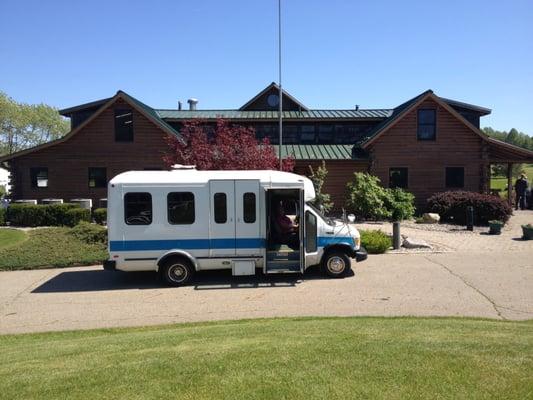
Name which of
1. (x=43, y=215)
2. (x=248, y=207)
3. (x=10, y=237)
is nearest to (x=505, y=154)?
(x=248, y=207)

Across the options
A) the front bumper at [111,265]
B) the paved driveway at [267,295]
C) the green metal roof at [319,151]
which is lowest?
the paved driveway at [267,295]

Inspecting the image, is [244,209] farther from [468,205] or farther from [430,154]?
[430,154]

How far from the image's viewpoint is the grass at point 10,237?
15.7 m

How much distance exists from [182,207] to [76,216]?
36.8 feet

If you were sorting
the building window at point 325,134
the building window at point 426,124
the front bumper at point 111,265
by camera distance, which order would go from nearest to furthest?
the front bumper at point 111,265, the building window at point 426,124, the building window at point 325,134

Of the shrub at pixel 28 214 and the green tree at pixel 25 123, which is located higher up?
the green tree at pixel 25 123

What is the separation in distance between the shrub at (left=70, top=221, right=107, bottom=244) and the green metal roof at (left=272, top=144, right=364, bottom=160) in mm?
12431

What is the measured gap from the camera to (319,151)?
2766 centimetres

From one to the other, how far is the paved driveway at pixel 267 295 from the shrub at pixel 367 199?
9.98 m

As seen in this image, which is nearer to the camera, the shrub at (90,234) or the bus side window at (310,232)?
the bus side window at (310,232)

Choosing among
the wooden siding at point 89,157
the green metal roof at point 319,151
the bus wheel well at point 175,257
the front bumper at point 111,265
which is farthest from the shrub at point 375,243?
the wooden siding at point 89,157

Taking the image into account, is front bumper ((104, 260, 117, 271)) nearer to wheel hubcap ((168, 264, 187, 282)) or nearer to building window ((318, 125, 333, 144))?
wheel hubcap ((168, 264, 187, 282))

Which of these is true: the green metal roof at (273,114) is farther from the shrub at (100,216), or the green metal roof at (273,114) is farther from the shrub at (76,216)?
the shrub at (76,216)

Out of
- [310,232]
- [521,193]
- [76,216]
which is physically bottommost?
[310,232]
